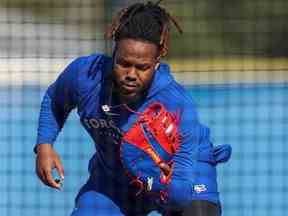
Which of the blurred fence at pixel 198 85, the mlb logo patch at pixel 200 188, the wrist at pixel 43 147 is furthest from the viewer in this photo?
the blurred fence at pixel 198 85

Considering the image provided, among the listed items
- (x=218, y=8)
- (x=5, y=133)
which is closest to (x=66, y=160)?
(x=5, y=133)

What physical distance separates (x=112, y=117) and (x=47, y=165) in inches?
10.4

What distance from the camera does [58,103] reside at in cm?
402

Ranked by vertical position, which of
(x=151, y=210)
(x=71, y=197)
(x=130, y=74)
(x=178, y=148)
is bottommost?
(x=71, y=197)

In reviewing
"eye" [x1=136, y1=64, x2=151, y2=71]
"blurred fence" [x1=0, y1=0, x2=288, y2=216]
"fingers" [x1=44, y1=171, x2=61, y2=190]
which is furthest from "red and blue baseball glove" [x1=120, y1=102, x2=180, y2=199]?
"blurred fence" [x1=0, y1=0, x2=288, y2=216]

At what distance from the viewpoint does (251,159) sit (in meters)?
6.27

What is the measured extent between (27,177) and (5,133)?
0.38 meters

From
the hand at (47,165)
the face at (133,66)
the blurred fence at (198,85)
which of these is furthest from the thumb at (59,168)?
the blurred fence at (198,85)

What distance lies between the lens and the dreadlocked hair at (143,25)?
12.5ft

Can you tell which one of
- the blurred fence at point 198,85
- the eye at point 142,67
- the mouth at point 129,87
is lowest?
the blurred fence at point 198,85

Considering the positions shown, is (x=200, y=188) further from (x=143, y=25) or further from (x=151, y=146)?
(x=143, y=25)

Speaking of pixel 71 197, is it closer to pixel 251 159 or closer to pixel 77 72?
pixel 251 159

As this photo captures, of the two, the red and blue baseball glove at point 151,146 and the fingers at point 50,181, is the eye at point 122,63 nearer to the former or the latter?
the red and blue baseball glove at point 151,146

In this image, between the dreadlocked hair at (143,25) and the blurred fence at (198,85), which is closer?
the dreadlocked hair at (143,25)
